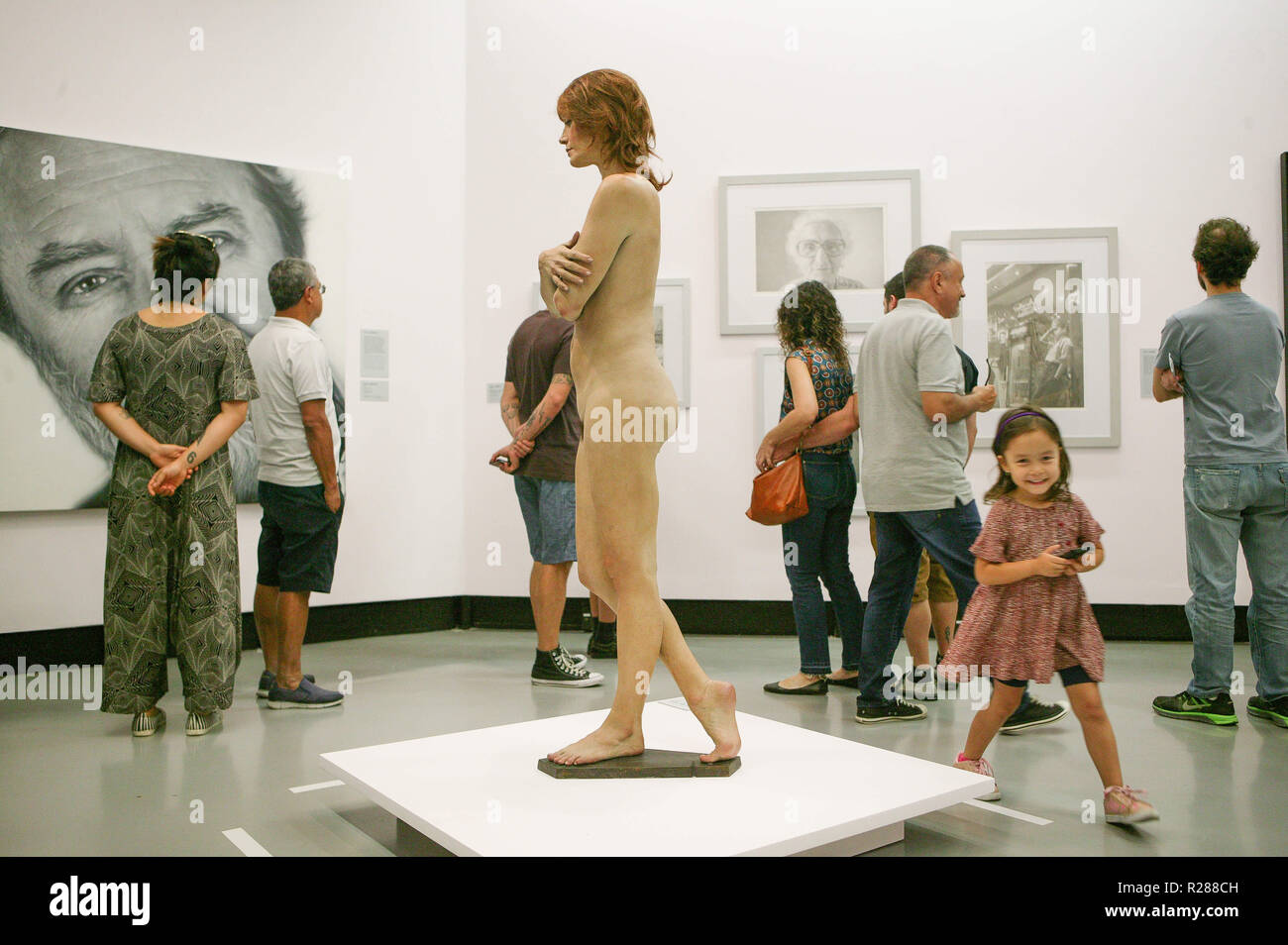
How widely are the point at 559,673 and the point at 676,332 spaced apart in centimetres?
244

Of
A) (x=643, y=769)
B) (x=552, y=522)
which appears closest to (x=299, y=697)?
(x=552, y=522)

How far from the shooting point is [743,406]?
6.20 meters

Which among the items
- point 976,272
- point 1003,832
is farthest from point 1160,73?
point 1003,832

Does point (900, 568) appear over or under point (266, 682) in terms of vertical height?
over

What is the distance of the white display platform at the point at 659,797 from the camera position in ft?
7.11

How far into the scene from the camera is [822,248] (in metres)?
6.11

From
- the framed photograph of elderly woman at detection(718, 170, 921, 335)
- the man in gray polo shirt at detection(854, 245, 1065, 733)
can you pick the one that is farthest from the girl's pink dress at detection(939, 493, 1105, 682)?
the framed photograph of elderly woman at detection(718, 170, 921, 335)

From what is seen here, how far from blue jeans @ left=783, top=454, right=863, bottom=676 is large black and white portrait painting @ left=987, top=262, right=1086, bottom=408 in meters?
2.12

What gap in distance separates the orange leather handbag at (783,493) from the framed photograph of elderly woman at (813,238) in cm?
211

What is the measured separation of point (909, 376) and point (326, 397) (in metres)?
2.37

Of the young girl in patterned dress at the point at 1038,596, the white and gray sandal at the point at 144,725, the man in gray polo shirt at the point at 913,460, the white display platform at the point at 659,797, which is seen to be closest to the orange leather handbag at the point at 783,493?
the man in gray polo shirt at the point at 913,460

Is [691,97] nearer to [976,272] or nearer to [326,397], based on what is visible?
[976,272]

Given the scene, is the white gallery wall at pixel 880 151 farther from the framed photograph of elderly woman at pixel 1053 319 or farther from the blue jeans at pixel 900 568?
the blue jeans at pixel 900 568

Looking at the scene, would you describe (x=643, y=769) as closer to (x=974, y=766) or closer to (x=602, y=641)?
(x=974, y=766)
